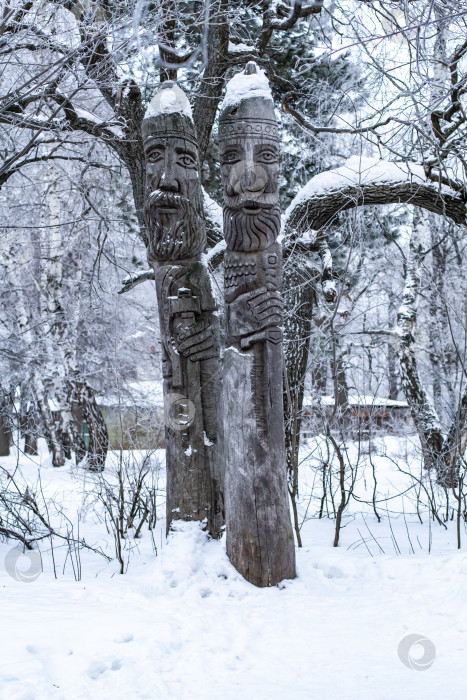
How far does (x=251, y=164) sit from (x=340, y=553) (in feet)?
10.6

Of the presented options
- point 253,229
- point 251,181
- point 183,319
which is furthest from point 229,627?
point 251,181

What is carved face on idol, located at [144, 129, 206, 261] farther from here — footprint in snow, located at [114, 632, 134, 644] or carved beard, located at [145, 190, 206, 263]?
footprint in snow, located at [114, 632, 134, 644]

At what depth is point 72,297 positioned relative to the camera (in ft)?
50.7

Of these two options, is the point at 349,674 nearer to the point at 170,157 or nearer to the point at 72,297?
the point at 170,157

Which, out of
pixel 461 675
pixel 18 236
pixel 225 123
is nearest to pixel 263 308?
pixel 225 123

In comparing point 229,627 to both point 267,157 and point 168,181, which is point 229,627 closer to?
point 267,157

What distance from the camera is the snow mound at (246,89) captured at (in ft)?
15.4

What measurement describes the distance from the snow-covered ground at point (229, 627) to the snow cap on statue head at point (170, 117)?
334 cm

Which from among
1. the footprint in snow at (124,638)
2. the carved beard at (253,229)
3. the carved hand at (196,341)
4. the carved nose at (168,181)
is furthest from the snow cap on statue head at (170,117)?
the footprint in snow at (124,638)

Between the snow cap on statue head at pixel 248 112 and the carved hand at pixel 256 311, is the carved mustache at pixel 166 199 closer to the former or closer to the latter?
the snow cap on statue head at pixel 248 112

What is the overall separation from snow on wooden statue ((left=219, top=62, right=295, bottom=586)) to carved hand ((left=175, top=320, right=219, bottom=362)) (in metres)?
0.56

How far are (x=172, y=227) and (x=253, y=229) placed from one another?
3.09 ft

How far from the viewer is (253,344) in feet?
15.0

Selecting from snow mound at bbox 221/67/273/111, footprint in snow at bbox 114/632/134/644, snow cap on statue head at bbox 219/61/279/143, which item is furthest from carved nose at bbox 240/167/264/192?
footprint in snow at bbox 114/632/134/644
